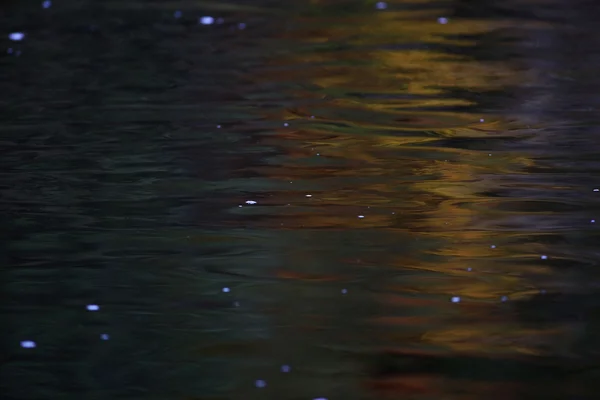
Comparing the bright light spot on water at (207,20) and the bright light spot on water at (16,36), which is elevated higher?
the bright light spot on water at (207,20)

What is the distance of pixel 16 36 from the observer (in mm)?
4172

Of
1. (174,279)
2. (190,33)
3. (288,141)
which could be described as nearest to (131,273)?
(174,279)

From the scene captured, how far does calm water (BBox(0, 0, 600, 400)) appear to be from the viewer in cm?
147

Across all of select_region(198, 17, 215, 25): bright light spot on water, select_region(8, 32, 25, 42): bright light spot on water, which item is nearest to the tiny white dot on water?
select_region(198, 17, 215, 25): bright light spot on water

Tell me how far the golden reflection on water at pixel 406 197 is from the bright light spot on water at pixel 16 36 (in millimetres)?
1231

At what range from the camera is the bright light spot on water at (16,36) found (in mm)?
4113

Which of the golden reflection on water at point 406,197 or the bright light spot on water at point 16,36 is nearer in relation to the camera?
the golden reflection on water at point 406,197

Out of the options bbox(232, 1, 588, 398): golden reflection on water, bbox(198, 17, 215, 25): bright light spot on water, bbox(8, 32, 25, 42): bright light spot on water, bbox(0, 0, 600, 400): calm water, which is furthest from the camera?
bbox(198, 17, 215, 25): bright light spot on water

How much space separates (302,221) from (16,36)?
257 centimetres

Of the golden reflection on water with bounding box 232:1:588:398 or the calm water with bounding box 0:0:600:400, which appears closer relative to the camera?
the calm water with bounding box 0:0:600:400

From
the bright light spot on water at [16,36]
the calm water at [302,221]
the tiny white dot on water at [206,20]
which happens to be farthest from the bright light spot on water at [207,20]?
the bright light spot on water at [16,36]

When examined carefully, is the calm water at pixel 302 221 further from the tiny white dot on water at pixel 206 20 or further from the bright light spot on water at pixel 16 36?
the tiny white dot on water at pixel 206 20

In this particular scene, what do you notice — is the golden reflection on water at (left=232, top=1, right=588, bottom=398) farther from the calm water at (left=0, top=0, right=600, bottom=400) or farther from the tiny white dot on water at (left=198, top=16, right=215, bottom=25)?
the tiny white dot on water at (left=198, top=16, right=215, bottom=25)

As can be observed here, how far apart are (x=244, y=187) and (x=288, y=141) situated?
1.32 feet
